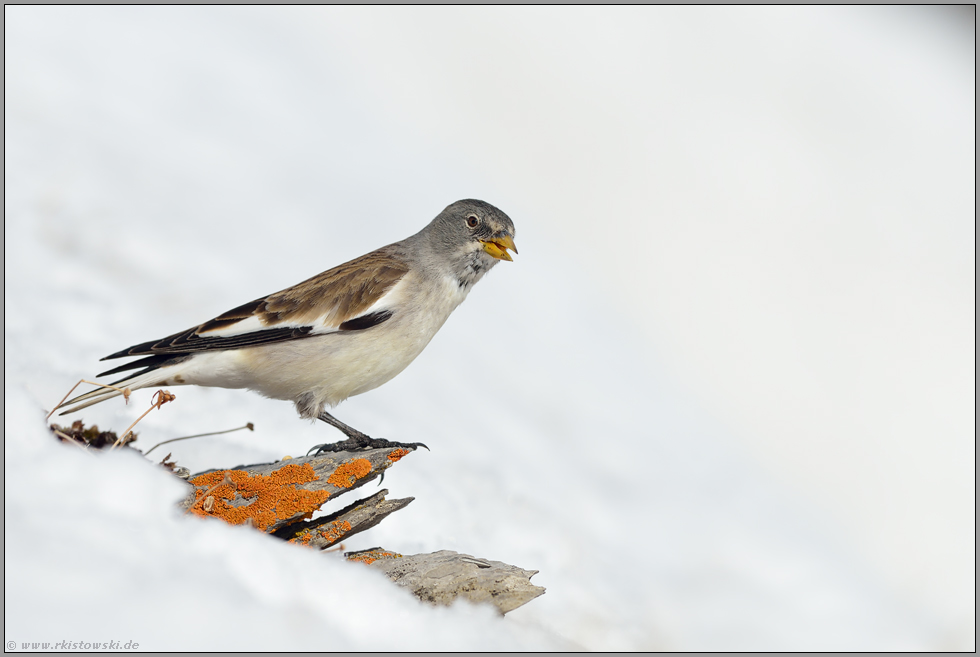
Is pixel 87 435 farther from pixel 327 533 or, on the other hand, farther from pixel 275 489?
pixel 327 533

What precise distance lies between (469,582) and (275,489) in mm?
1356

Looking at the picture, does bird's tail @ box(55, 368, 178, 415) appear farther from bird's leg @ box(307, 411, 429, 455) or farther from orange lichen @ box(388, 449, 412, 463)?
orange lichen @ box(388, 449, 412, 463)

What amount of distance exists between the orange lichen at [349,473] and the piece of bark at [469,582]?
0.64 m

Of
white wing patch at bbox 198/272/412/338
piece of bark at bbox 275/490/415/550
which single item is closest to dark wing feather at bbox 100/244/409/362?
white wing patch at bbox 198/272/412/338

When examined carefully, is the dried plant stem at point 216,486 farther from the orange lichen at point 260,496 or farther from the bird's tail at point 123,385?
the bird's tail at point 123,385

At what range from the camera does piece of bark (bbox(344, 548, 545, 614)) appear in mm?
4281

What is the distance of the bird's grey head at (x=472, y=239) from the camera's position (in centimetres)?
576

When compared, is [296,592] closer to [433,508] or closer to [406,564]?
[406,564]

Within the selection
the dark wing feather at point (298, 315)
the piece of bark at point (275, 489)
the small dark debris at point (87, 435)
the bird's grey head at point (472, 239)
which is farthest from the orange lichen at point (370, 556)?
the bird's grey head at point (472, 239)

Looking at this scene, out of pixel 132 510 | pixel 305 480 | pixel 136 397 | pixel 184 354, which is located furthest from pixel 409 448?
pixel 136 397

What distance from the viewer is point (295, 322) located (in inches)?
212

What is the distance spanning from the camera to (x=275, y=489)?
4.62m

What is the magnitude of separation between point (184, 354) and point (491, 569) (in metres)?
2.70

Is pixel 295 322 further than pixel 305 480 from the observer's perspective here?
Yes
